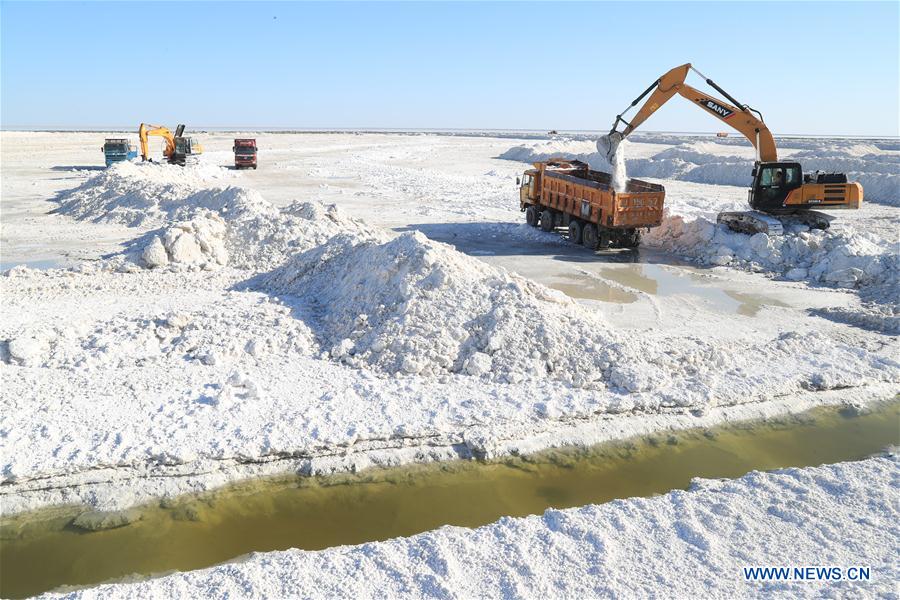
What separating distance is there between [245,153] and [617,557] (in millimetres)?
36806

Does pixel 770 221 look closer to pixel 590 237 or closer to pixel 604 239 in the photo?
pixel 604 239

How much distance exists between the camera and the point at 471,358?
330 inches

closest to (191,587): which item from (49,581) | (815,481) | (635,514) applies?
(49,581)

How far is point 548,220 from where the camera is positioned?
18.6 m

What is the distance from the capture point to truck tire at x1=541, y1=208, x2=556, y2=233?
1848 cm

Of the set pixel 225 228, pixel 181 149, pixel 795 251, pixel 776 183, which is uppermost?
pixel 181 149

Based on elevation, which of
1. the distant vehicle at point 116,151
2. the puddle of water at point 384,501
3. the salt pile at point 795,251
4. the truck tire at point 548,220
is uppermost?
the distant vehicle at point 116,151

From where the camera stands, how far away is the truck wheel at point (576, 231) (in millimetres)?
17203

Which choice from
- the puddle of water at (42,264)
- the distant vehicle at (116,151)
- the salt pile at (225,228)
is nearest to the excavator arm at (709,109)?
the salt pile at (225,228)

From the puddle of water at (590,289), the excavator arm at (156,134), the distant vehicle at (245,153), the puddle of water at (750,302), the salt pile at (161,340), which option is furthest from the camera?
the distant vehicle at (245,153)

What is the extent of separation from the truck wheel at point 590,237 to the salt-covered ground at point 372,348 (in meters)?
1.10

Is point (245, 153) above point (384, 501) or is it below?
above

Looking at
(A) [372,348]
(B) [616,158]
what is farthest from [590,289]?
(A) [372,348]

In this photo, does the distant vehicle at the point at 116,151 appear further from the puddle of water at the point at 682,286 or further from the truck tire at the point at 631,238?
the puddle of water at the point at 682,286
